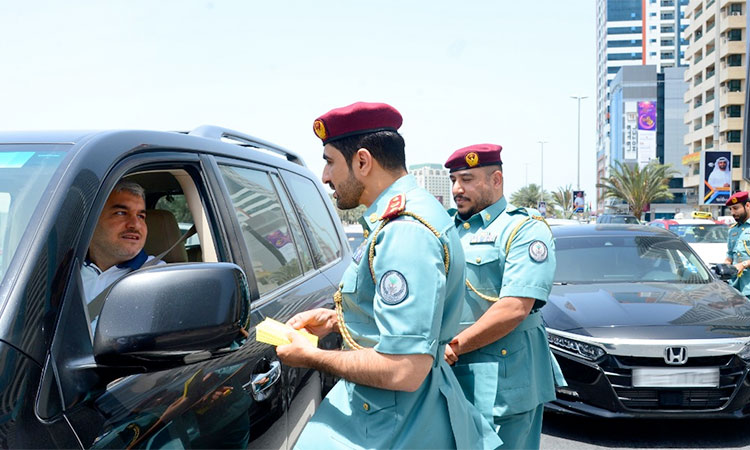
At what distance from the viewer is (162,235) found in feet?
10.5

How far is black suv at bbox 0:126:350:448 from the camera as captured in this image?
1318 mm

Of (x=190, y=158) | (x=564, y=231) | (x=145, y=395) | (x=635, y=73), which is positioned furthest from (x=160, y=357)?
(x=635, y=73)

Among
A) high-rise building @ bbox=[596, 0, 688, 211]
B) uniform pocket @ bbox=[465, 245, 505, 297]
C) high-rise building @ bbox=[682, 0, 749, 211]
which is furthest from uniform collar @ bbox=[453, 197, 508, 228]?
high-rise building @ bbox=[596, 0, 688, 211]

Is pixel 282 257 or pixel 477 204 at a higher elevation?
pixel 477 204

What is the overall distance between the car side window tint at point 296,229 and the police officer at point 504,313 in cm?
73

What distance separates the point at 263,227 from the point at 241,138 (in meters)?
0.58

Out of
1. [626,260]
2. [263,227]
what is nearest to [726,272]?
[626,260]

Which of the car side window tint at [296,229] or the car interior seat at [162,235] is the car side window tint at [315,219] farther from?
the car interior seat at [162,235]

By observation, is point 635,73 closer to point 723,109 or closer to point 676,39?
point 676,39

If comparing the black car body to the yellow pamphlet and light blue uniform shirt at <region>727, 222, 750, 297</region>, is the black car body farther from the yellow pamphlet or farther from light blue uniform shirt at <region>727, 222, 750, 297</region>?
the yellow pamphlet

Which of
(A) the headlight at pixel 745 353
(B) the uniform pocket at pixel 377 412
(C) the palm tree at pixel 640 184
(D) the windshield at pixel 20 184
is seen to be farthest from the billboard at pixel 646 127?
(D) the windshield at pixel 20 184

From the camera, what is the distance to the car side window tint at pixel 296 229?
3.08 meters

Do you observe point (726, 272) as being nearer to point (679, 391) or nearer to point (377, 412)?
point (679, 391)

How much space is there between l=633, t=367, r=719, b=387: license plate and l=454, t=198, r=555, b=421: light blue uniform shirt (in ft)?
4.99
